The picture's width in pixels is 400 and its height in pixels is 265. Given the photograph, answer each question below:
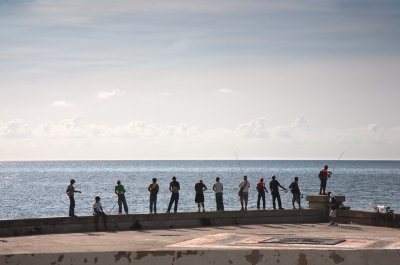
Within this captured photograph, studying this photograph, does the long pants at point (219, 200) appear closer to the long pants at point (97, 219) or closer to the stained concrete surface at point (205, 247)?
the stained concrete surface at point (205, 247)

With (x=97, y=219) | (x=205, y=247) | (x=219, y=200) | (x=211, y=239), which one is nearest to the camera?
(x=205, y=247)

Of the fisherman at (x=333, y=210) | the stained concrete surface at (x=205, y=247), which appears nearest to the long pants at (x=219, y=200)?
the stained concrete surface at (x=205, y=247)

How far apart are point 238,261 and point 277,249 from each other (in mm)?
955

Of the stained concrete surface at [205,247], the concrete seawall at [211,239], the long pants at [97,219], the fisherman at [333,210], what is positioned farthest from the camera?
the fisherman at [333,210]

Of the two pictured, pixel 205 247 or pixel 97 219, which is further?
pixel 97 219

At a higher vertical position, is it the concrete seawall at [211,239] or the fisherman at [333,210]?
the fisherman at [333,210]

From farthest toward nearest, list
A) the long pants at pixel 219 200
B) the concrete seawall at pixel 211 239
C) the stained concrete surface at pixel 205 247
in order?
1. the long pants at pixel 219 200
2. the concrete seawall at pixel 211 239
3. the stained concrete surface at pixel 205 247

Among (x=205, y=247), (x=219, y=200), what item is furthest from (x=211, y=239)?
(x=219, y=200)

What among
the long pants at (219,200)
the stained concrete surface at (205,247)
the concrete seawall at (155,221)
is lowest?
the stained concrete surface at (205,247)

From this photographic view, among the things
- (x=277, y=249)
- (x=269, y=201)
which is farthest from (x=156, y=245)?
(x=269, y=201)

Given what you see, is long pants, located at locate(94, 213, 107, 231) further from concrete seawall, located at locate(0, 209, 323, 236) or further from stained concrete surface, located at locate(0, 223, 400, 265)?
stained concrete surface, located at locate(0, 223, 400, 265)

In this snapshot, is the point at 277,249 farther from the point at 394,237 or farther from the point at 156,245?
the point at 394,237

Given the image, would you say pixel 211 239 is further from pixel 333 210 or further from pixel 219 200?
pixel 219 200

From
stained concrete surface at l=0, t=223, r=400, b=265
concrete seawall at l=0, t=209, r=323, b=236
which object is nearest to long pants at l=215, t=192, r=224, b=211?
concrete seawall at l=0, t=209, r=323, b=236
